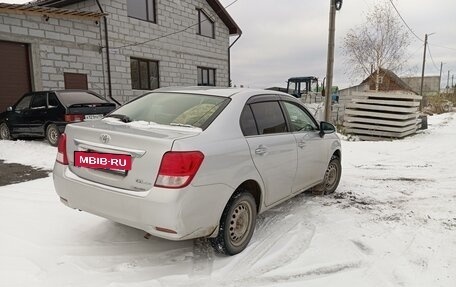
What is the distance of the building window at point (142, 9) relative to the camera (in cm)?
1427

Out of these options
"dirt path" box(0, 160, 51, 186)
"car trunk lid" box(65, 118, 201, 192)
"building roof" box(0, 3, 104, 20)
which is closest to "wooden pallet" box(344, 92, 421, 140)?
"building roof" box(0, 3, 104, 20)

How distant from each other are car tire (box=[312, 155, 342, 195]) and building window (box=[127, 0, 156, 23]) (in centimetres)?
1182

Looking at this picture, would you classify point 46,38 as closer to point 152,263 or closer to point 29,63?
point 29,63

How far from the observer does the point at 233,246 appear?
3.18m

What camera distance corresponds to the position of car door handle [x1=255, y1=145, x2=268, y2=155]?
10.8 ft

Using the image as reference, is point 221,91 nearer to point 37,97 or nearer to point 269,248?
point 269,248

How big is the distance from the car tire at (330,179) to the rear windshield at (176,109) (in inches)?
91.4

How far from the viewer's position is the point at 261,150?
132 inches

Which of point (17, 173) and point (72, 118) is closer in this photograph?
point (17, 173)

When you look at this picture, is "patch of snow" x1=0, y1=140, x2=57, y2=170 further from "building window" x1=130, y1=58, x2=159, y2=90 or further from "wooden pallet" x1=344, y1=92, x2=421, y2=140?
"wooden pallet" x1=344, y1=92, x2=421, y2=140

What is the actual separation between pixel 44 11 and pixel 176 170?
1040cm

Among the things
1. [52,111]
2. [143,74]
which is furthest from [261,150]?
→ [143,74]

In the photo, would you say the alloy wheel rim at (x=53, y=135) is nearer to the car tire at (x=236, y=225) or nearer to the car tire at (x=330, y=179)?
the car tire at (x=330, y=179)

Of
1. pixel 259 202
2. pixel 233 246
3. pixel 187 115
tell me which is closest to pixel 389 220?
pixel 259 202
